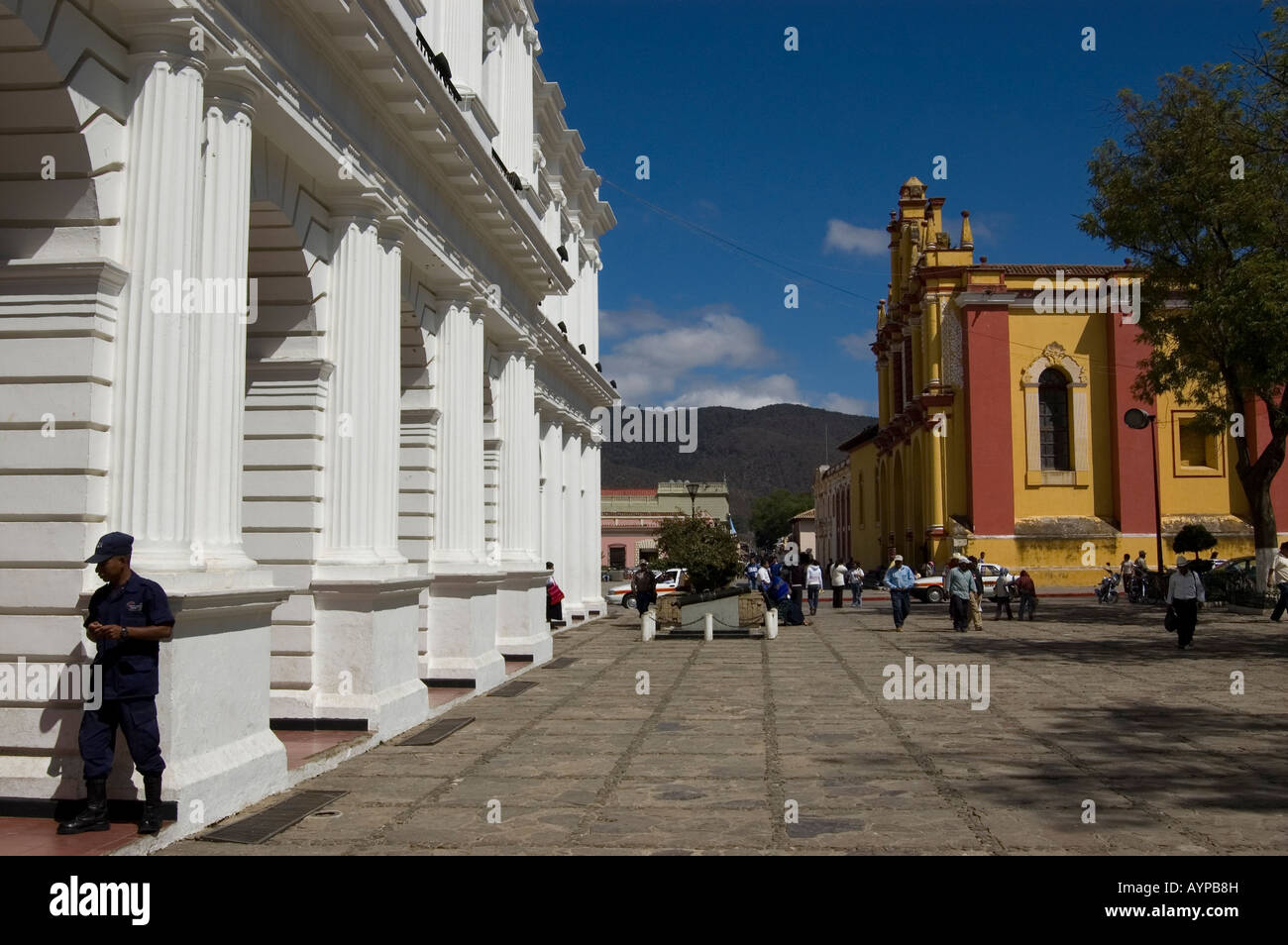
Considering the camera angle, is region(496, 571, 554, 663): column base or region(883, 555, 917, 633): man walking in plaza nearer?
region(496, 571, 554, 663): column base

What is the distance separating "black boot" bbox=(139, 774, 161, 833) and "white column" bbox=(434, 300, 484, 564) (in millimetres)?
6850

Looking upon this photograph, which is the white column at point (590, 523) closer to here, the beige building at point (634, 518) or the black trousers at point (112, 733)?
the black trousers at point (112, 733)

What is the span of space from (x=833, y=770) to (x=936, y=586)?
2834 cm

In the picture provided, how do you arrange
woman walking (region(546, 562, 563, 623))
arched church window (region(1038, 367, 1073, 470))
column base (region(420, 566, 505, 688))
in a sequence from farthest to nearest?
arched church window (region(1038, 367, 1073, 470)) → woman walking (region(546, 562, 563, 623)) → column base (region(420, 566, 505, 688))

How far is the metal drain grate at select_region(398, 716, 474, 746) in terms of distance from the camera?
31.4 ft

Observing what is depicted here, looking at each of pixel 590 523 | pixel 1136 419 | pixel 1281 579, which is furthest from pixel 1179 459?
pixel 590 523

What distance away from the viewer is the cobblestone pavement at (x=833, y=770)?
20.0ft

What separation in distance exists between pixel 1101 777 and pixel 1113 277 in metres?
37.1

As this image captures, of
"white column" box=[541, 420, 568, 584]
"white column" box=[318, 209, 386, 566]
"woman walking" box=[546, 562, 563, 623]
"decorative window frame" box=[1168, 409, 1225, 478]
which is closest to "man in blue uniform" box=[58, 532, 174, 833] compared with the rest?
"white column" box=[318, 209, 386, 566]

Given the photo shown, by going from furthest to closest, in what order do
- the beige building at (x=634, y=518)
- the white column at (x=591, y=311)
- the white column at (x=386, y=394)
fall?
the beige building at (x=634, y=518) → the white column at (x=591, y=311) → the white column at (x=386, y=394)

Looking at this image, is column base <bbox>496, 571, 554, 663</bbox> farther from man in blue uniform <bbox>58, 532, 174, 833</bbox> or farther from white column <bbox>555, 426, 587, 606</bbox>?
man in blue uniform <bbox>58, 532, 174, 833</bbox>

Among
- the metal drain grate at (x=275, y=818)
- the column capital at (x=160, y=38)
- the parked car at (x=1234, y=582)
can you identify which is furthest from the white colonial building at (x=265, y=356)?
the parked car at (x=1234, y=582)

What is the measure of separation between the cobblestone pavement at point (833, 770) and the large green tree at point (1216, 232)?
5987mm

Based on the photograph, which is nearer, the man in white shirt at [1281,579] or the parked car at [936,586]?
the man in white shirt at [1281,579]
